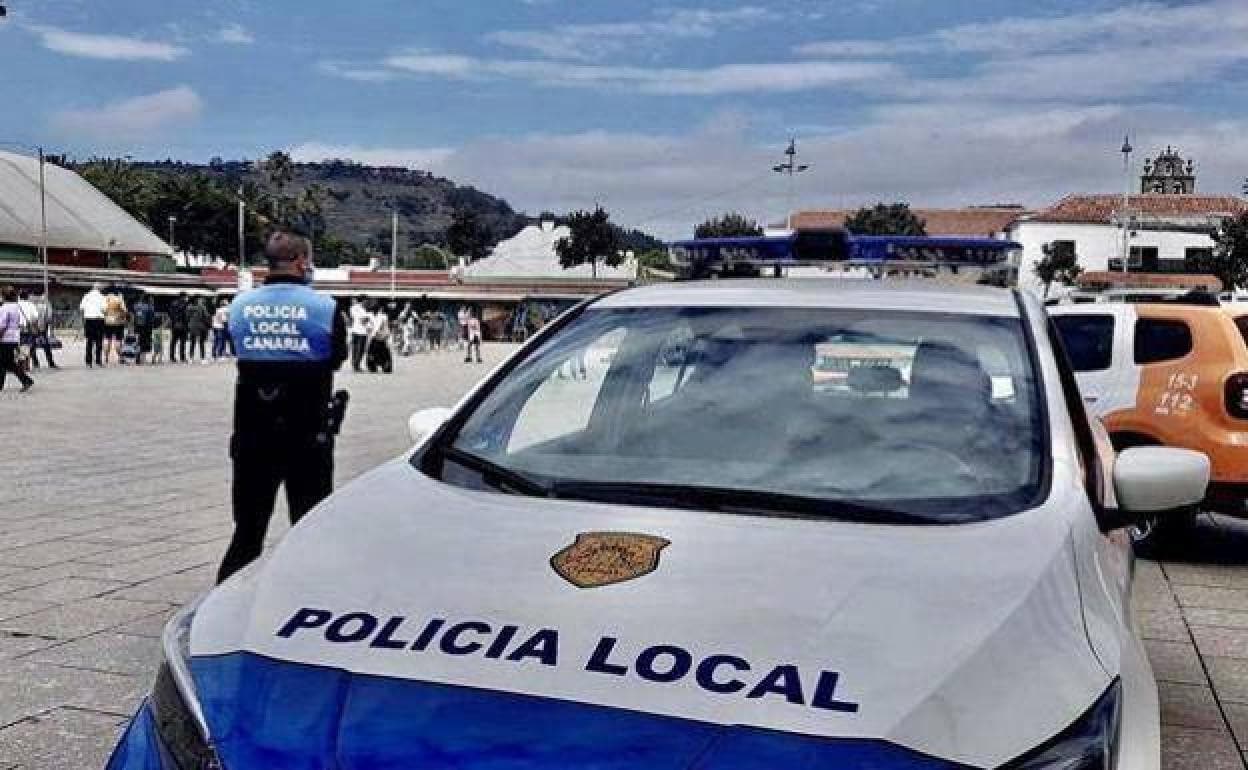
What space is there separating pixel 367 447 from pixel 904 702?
11.6m

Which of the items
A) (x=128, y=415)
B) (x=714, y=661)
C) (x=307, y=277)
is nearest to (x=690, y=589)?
(x=714, y=661)

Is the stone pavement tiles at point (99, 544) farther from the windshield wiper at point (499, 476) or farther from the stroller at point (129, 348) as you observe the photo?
the stroller at point (129, 348)

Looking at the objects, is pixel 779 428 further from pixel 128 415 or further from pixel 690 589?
pixel 128 415

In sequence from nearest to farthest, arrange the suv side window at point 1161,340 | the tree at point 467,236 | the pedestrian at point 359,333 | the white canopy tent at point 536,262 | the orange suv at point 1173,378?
the orange suv at point 1173,378
the suv side window at point 1161,340
the pedestrian at point 359,333
the white canopy tent at point 536,262
the tree at point 467,236

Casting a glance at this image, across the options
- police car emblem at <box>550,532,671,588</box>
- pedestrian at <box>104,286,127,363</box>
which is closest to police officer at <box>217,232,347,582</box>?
police car emblem at <box>550,532,671,588</box>

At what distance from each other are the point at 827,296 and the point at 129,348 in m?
28.3

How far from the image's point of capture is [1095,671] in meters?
2.04

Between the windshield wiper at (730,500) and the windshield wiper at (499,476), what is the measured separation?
36 mm

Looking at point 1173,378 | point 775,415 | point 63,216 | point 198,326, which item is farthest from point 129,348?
point 63,216

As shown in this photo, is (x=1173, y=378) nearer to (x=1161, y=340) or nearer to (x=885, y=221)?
(x=1161, y=340)

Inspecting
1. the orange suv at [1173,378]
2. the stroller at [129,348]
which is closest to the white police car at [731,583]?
the orange suv at [1173,378]

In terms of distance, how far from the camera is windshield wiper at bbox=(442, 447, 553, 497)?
281 centimetres

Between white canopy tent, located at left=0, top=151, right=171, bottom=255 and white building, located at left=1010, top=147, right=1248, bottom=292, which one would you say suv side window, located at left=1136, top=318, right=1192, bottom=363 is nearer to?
white canopy tent, located at left=0, top=151, right=171, bottom=255

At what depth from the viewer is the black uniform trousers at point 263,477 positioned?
4996 millimetres
